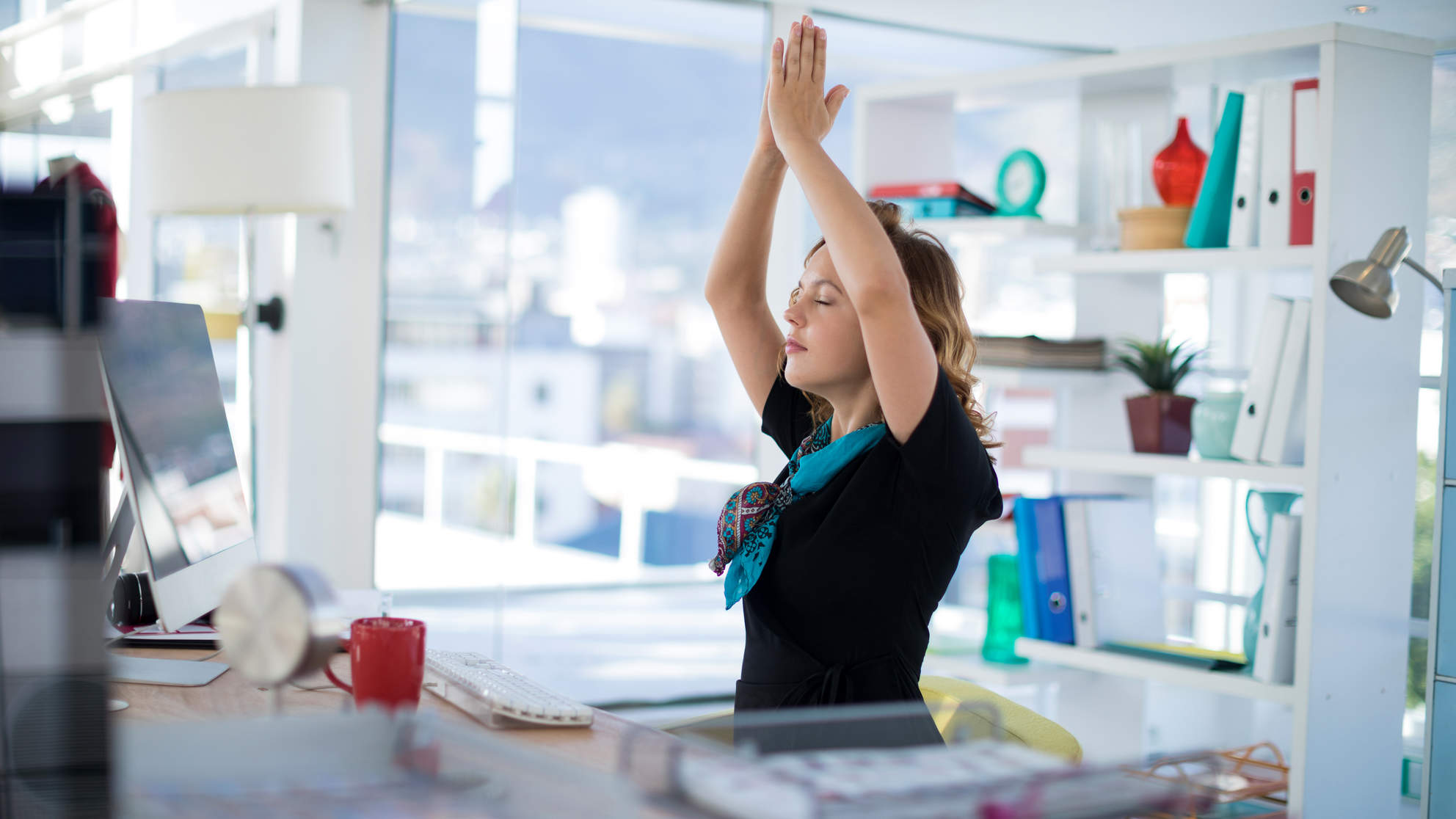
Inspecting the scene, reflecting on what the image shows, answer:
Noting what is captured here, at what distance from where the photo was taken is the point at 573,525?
276 inches

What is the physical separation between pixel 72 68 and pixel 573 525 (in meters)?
4.43

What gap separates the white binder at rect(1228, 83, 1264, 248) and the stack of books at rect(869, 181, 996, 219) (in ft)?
2.23

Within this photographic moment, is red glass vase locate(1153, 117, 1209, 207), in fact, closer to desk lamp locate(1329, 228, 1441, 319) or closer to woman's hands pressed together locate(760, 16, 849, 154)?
desk lamp locate(1329, 228, 1441, 319)

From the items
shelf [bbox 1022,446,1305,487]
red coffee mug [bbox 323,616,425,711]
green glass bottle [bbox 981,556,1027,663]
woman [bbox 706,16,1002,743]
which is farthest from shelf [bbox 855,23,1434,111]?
red coffee mug [bbox 323,616,425,711]

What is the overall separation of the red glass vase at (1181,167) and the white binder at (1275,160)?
228 millimetres

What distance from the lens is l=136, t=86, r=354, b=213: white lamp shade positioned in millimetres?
3035

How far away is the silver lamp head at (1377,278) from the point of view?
219 cm

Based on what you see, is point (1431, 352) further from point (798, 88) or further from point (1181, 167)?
point (798, 88)

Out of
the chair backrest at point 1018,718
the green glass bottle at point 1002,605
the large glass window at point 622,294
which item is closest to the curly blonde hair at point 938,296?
the chair backrest at point 1018,718

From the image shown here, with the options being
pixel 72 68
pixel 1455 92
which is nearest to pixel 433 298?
pixel 72 68

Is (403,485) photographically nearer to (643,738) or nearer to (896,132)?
(896,132)

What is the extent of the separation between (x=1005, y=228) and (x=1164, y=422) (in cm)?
63

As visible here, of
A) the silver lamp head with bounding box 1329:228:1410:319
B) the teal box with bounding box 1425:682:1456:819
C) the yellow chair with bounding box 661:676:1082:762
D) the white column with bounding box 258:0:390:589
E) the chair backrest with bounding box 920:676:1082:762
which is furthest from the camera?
the white column with bounding box 258:0:390:589

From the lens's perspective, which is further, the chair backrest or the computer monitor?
the chair backrest
